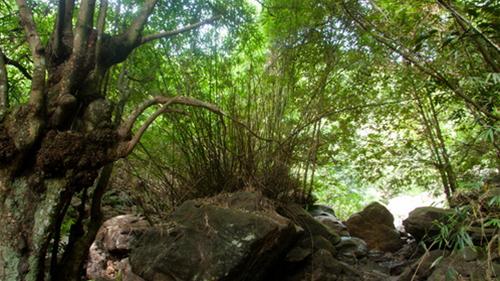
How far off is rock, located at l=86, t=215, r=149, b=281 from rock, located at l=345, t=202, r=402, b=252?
7.61 ft

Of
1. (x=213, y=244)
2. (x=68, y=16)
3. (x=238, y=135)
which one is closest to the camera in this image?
(x=68, y=16)

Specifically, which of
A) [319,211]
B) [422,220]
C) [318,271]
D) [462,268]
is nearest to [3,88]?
[318,271]

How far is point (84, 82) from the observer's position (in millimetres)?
1854

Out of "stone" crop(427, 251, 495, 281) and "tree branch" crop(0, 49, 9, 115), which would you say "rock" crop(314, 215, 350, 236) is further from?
"tree branch" crop(0, 49, 9, 115)

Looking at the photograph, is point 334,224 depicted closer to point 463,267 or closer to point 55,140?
point 463,267

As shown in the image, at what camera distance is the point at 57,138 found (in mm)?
1641

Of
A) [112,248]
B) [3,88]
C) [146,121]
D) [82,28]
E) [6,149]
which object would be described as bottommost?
[112,248]

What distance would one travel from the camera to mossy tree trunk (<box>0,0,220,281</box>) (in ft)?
5.16

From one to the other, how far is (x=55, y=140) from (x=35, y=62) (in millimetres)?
394

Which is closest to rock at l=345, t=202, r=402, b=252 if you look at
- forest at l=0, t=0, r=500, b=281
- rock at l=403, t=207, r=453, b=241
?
forest at l=0, t=0, r=500, b=281

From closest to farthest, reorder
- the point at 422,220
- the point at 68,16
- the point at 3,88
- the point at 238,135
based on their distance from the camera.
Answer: the point at 3,88, the point at 68,16, the point at 238,135, the point at 422,220

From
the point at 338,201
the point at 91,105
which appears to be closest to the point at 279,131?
the point at 91,105

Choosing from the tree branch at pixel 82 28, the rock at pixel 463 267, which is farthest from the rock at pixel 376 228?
the tree branch at pixel 82 28

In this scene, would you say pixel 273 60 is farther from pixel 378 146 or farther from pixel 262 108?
pixel 378 146
